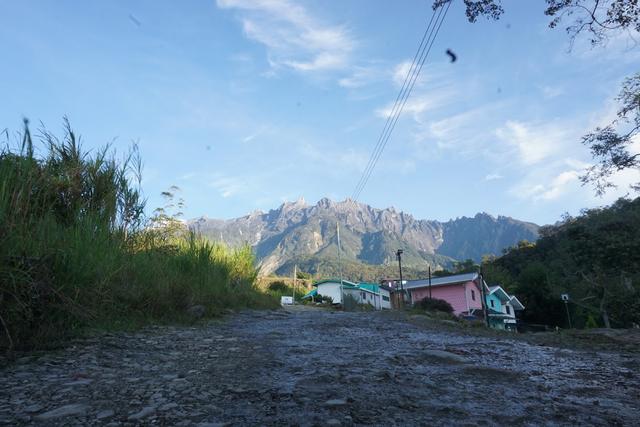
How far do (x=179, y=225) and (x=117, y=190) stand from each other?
2506mm

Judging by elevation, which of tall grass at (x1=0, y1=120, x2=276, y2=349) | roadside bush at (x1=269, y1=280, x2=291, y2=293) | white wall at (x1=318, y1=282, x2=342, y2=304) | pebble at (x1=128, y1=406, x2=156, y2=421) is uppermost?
white wall at (x1=318, y1=282, x2=342, y2=304)

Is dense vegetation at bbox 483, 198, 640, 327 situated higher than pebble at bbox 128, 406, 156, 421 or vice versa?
dense vegetation at bbox 483, 198, 640, 327

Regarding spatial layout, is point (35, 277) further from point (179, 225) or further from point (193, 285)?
point (179, 225)

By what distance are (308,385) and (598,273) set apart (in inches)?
1069

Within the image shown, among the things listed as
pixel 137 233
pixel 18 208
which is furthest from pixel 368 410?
pixel 137 233

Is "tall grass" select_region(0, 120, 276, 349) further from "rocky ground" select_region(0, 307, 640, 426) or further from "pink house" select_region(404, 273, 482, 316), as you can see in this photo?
"pink house" select_region(404, 273, 482, 316)

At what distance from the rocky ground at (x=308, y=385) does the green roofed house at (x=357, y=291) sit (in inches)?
1583

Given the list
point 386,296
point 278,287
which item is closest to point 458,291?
point 386,296

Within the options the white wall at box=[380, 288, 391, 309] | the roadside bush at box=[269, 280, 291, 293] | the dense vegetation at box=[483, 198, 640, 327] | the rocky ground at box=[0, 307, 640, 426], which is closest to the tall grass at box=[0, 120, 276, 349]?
the rocky ground at box=[0, 307, 640, 426]

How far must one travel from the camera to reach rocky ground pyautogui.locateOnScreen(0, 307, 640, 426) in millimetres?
1750

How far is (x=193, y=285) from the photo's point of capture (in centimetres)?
670

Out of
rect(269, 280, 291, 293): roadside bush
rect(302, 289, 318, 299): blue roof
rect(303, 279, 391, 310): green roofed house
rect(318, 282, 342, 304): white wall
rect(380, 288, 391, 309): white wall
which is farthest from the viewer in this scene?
rect(318, 282, 342, 304): white wall

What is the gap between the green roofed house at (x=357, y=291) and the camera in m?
46.3

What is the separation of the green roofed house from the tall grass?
123ft
